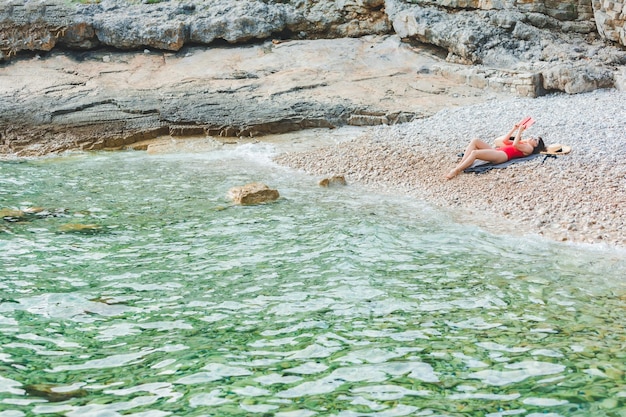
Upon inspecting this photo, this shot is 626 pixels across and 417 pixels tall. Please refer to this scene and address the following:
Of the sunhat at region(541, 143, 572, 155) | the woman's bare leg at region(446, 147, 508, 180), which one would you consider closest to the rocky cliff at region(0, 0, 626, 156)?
the woman's bare leg at region(446, 147, 508, 180)

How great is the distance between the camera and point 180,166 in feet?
44.5

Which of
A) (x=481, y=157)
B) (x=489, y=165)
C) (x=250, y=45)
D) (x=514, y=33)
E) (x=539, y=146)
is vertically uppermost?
(x=514, y=33)

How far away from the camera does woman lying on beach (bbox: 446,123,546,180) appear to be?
11.5 metres

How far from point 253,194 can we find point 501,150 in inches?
171

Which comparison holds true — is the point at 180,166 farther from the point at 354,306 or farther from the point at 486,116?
the point at 354,306

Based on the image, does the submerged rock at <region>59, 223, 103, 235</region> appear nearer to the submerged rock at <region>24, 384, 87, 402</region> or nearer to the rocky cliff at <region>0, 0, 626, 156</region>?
the submerged rock at <region>24, 384, 87, 402</region>

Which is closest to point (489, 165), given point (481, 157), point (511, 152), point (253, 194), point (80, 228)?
point (481, 157)

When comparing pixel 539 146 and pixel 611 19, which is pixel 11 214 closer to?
pixel 539 146

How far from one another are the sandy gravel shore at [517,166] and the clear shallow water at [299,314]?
2.20ft

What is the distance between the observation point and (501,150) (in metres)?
11.6

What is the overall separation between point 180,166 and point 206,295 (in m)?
6.94

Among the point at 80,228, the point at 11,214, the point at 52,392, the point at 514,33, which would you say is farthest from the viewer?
the point at 514,33

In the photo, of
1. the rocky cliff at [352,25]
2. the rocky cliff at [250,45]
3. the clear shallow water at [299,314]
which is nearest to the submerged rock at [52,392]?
the clear shallow water at [299,314]

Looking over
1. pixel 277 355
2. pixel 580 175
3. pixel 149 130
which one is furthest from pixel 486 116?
pixel 277 355
